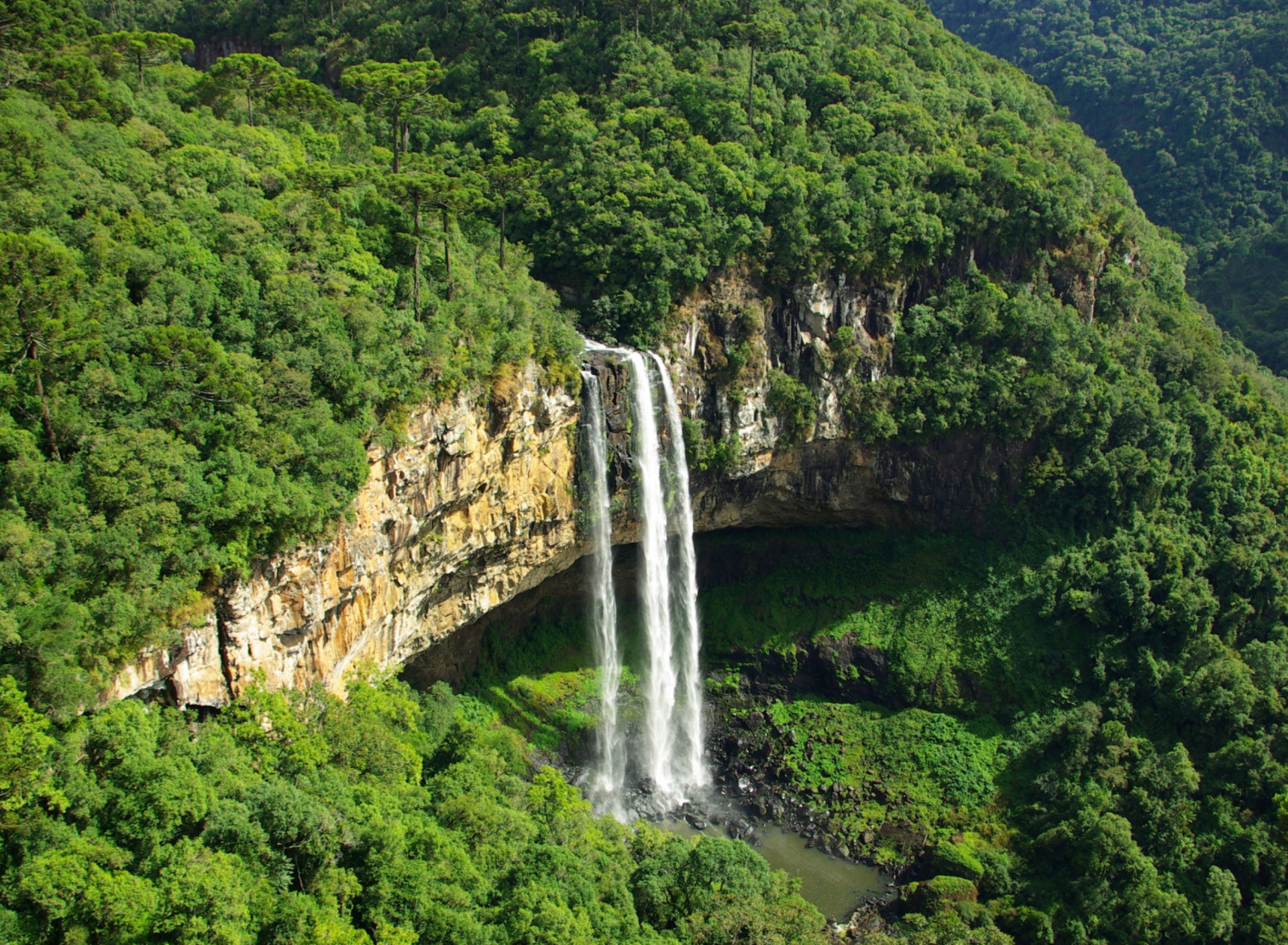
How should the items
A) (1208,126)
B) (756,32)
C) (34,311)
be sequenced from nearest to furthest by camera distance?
1. (34,311)
2. (756,32)
3. (1208,126)

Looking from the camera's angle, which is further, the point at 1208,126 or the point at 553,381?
the point at 1208,126

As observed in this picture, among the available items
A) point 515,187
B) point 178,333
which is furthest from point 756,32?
point 178,333

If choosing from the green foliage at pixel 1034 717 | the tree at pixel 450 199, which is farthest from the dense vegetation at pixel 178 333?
the green foliage at pixel 1034 717

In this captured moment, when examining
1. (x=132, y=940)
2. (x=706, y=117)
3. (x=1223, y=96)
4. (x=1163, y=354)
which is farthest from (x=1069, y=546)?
(x=1223, y=96)

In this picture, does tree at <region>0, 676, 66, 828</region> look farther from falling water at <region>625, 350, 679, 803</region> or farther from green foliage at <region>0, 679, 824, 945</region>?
falling water at <region>625, 350, 679, 803</region>

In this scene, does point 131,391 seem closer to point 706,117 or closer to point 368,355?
point 368,355

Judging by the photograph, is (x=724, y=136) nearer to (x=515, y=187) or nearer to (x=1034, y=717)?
(x=515, y=187)

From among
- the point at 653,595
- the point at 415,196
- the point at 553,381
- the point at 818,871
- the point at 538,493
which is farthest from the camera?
the point at 653,595

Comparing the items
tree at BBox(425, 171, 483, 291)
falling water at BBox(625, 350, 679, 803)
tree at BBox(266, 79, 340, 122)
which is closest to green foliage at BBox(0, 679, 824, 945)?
falling water at BBox(625, 350, 679, 803)
